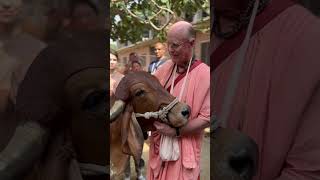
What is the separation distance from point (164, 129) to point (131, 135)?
0.17 metres

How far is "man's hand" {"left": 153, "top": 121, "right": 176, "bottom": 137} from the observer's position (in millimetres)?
2014

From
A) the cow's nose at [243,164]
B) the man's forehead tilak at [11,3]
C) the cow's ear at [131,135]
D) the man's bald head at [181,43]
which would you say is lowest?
the cow's ear at [131,135]

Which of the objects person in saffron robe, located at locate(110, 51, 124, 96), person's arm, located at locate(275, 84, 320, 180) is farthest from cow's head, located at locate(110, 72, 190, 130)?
person's arm, located at locate(275, 84, 320, 180)

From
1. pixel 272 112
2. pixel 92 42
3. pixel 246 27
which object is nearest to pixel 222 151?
pixel 272 112

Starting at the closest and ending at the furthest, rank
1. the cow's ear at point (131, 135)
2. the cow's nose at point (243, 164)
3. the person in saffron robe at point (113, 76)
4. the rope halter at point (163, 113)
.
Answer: the cow's nose at point (243, 164), the rope halter at point (163, 113), the cow's ear at point (131, 135), the person in saffron robe at point (113, 76)

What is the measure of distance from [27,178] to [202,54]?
1.05 meters

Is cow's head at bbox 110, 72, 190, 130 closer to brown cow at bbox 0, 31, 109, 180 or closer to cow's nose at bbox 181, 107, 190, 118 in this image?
cow's nose at bbox 181, 107, 190, 118

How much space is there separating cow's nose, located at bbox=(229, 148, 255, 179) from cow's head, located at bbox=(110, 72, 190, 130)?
1.76ft

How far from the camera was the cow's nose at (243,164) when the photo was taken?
144 centimetres

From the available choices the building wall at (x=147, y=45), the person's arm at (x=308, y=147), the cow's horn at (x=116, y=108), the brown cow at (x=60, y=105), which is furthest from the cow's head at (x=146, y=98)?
the person's arm at (x=308, y=147)

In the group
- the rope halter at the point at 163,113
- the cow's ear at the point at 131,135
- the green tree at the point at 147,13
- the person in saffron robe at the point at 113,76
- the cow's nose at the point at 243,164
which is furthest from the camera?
the green tree at the point at 147,13

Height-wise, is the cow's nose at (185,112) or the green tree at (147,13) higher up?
the green tree at (147,13)

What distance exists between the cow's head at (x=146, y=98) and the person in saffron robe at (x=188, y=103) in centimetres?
5

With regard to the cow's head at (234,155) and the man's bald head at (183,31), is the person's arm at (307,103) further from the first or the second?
the man's bald head at (183,31)
